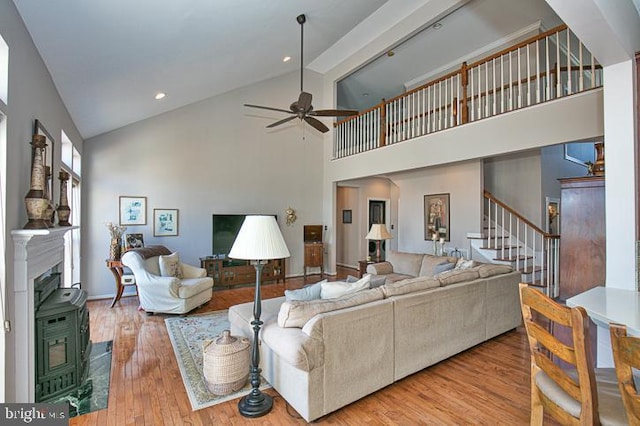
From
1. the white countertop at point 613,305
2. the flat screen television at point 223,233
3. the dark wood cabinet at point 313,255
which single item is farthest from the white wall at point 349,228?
the white countertop at point 613,305

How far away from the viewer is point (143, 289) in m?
4.51

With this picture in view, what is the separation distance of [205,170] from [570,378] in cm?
629

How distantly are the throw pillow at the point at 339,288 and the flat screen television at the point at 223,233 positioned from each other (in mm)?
3960

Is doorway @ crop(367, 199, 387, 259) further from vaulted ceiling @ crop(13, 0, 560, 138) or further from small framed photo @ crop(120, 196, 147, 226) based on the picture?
A: small framed photo @ crop(120, 196, 147, 226)

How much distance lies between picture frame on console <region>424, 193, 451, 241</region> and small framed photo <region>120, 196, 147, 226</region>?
5.69 meters

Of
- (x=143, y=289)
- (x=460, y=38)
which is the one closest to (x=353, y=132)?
(x=460, y=38)

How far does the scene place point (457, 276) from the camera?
3.40m

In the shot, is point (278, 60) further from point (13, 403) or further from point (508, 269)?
point (13, 403)

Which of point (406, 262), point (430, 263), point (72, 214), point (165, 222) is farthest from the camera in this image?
point (165, 222)

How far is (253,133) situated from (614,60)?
236 inches

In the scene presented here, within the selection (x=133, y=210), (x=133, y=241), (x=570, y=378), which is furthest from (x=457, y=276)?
(x=133, y=210)

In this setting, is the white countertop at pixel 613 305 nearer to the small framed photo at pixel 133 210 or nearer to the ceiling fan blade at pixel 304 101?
the ceiling fan blade at pixel 304 101

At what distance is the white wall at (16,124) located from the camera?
1.89 meters

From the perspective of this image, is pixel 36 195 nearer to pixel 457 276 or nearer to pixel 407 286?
pixel 407 286
